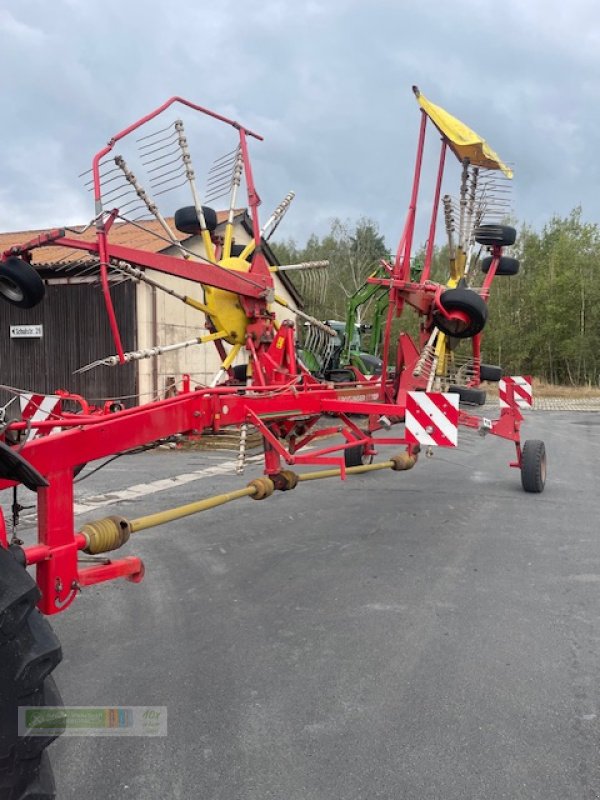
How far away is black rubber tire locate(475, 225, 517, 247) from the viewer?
6.77m

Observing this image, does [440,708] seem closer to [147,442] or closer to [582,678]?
[582,678]

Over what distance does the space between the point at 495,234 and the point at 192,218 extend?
317 centimetres

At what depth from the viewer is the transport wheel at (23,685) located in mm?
1947

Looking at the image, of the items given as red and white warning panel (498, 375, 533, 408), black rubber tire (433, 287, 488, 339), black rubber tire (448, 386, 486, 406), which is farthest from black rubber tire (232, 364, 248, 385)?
red and white warning panel (498, 375, 533, 408)

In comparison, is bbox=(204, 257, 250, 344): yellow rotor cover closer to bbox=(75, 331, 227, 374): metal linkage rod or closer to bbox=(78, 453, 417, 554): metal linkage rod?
bbox=(75, 331, 227, 374): metal linkage rod

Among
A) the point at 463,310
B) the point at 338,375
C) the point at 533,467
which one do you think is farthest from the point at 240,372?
the point at 338,375

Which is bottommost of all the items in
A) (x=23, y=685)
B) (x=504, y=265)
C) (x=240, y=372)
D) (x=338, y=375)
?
(x=23, y=685)

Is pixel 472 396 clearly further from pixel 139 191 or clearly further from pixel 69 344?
pixel 69 344

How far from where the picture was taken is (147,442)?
337cm

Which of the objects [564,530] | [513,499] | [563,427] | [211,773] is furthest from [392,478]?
[563,427]

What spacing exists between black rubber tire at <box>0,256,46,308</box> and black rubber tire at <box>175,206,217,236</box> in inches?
83.6

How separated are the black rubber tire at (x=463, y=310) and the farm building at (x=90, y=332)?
7.20 metres

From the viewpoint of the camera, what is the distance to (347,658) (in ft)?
11.6

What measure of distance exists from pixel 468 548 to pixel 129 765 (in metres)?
3.62
